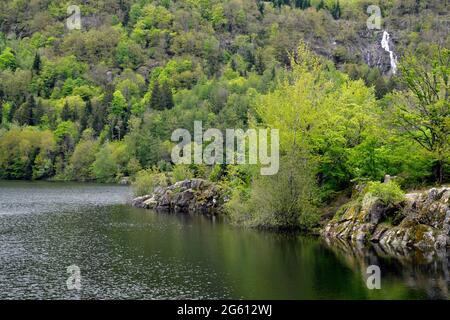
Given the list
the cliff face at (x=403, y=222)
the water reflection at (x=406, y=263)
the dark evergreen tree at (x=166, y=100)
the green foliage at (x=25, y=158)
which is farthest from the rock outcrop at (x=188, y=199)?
the dark evergreen tree at (x=166, y=100)

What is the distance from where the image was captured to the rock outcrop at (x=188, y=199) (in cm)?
7969

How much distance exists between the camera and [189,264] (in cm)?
4112

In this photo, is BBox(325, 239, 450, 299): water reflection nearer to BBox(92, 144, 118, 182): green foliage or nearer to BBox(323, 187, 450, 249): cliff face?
BBox(323, 187, 450, 249): cliff face

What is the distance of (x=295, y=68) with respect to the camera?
62.7 meters

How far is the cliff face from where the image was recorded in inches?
1827

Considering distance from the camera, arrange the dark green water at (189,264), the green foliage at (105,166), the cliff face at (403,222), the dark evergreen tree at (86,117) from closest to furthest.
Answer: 1. the dark green water at (189,264)
2. the cliff face at (403,222)
3. the green foliage at (105,166)
4. the dark evergreen tree at (86,117)

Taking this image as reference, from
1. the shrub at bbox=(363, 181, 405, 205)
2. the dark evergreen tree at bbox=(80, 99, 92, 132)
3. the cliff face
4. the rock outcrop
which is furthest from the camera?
the dark evergreen tree at bbox=(80, 99, 92, 132)

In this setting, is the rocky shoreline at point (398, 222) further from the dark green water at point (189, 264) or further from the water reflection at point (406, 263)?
the dark green water at point (189, 264)

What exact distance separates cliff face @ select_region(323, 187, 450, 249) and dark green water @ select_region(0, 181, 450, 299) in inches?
131

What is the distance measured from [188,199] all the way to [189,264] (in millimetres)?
41379

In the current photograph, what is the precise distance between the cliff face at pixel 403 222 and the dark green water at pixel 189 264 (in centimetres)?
332

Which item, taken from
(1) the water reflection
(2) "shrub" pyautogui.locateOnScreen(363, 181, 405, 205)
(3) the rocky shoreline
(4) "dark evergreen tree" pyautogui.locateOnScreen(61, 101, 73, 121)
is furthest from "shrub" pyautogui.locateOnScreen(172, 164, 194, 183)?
(4) "dark evergreen tree" pyautogui.locateOnScreen(61, 101, 73, 121)
